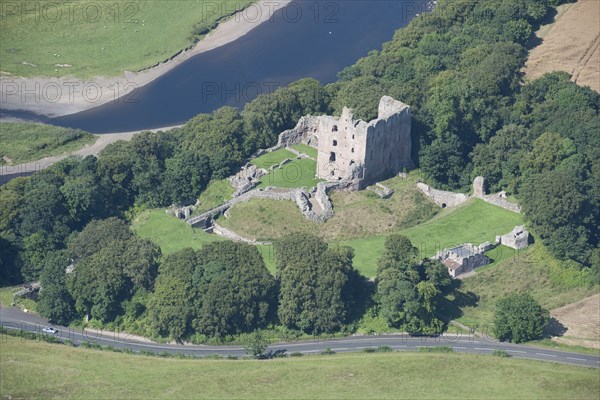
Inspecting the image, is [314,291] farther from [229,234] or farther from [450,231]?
[450,231]

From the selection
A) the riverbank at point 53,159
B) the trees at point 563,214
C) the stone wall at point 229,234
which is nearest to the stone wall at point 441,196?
the trees at point 563,214

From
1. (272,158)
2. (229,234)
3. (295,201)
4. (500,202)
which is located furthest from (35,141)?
(500,202)

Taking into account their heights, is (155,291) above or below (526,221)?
below

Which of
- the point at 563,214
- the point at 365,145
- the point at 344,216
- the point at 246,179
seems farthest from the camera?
the point at 246,179

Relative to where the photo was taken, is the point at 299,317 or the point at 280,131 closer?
the point at 299,317

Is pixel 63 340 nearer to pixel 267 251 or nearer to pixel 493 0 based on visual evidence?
pixel 267 251

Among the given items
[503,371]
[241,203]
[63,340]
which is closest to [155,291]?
[63,340]
